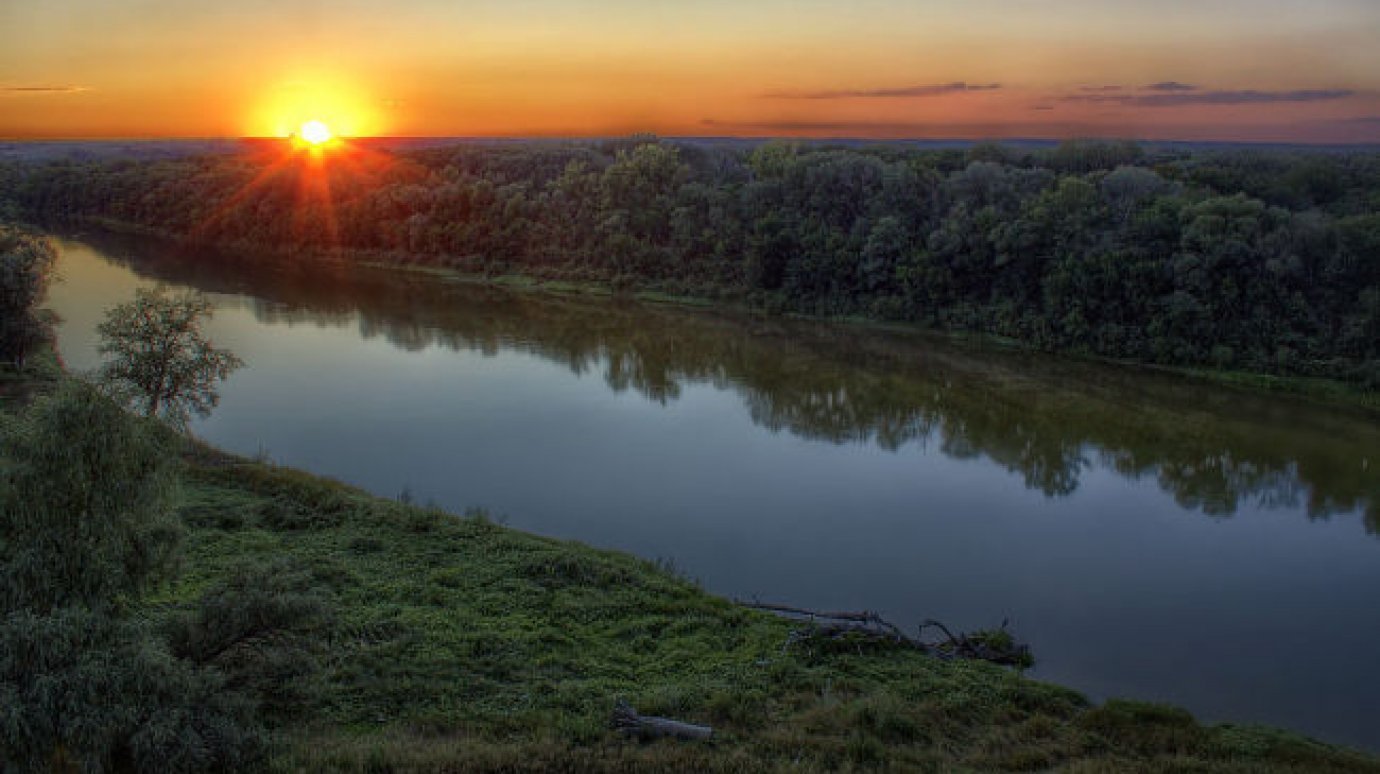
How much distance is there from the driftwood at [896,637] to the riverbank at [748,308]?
20.2 m

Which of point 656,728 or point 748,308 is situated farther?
point 748,308

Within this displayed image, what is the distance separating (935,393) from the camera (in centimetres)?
2819

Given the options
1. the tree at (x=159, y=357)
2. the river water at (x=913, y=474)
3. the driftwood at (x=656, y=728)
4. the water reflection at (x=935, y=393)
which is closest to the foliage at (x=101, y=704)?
the driftwood at (x=656, y=728)

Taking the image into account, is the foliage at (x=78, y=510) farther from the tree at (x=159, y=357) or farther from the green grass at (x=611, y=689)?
the tree at (x=159, y=357)

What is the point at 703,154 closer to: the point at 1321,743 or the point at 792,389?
the point at 792,389

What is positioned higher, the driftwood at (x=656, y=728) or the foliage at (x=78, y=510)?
the foliage at (x=78, y=510)

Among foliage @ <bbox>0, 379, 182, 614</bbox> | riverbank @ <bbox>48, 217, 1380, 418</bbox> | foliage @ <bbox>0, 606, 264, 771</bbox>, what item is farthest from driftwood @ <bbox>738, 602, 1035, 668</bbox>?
riverbank @ <bbox>48, 217, 1380, 418</bbox>

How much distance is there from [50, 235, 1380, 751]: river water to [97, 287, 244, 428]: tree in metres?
1.75

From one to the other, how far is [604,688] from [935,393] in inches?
785

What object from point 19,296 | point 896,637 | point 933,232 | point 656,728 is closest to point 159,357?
point 19,296

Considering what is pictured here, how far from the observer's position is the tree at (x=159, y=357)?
1852cm

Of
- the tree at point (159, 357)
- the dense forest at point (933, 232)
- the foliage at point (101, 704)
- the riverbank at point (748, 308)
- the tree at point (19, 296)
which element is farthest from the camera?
the dense forest at point (933, 232)

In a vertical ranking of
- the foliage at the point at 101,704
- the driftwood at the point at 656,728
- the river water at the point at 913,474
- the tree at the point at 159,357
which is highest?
the tree at the point at 159,357

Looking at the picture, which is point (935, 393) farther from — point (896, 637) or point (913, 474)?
point (896, 637)
